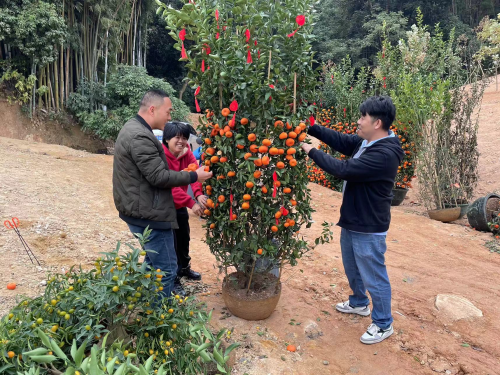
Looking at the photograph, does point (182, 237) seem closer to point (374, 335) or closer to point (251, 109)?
point (251, 109)

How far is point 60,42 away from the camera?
10078mm

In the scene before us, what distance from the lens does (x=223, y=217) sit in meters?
2.61

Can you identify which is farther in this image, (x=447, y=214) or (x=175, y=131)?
(x=447, y=214)

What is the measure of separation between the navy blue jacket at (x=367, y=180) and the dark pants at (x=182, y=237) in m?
1.37

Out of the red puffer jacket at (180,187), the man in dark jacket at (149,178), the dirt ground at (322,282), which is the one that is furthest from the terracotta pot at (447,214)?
the man in dark jacket at (149,178)

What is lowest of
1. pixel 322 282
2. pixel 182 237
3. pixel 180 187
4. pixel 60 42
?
pixel 322 282

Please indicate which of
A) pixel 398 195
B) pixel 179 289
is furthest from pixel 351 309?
pixel 398 195

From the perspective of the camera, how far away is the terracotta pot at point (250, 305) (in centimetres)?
279

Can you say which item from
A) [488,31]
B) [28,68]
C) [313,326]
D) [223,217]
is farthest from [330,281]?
[488,31]

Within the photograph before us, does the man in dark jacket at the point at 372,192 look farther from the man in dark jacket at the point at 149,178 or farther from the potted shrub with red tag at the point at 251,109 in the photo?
the man in dark jacket at the point at 149,178

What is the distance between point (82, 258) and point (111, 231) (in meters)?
0.93

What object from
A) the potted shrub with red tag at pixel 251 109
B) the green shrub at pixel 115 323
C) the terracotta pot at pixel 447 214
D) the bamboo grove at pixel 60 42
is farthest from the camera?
the bamboo grove at pixel 60 42

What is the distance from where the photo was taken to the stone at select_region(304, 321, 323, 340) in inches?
111

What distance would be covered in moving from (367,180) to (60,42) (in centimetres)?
1047
